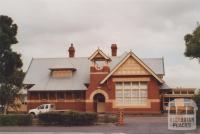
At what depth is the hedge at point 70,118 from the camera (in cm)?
3819

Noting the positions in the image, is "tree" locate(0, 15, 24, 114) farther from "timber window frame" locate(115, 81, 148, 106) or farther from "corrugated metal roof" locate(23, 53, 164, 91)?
"timber window frame" locate(115, 81, 148, 106)

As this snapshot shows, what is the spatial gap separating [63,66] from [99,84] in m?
6.54

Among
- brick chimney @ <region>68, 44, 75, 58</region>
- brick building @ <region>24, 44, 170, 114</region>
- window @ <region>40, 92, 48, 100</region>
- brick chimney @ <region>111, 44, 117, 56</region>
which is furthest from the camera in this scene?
brick chimney @ <region>68, 44, 75, 58</region>

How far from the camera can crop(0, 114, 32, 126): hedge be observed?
1550 inches

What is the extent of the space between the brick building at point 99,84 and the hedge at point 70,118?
55.8 ft

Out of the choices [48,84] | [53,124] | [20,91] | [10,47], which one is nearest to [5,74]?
[10,47]

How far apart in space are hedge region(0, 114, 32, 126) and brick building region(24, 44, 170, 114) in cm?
1782

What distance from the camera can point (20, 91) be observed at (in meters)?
66.3

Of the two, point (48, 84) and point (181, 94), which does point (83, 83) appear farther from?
point (181, 94)

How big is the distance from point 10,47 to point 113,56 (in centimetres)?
2186

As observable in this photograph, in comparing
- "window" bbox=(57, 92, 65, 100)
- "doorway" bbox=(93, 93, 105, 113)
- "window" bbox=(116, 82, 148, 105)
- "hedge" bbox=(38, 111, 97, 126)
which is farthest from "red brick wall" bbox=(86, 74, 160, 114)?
"hedge" bbox=(38, 111, 97, 126)

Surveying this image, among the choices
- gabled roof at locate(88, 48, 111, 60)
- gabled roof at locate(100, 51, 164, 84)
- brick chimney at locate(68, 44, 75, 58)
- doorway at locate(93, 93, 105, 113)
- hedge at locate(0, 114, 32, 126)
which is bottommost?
hedge at locate(0, 114, 32, 126)

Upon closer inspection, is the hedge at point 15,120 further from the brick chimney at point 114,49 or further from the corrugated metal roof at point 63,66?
the brick chimney at point 114,49
